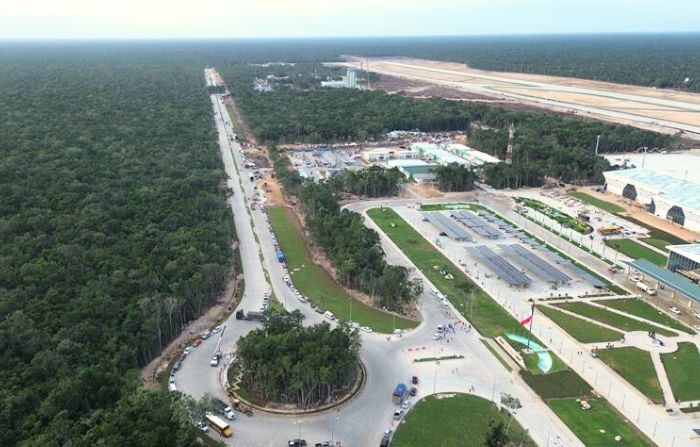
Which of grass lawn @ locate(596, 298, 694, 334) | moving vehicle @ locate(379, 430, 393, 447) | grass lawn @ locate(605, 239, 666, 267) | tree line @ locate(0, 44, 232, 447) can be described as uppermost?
tree line @ locate(0, 44, 232, 447)

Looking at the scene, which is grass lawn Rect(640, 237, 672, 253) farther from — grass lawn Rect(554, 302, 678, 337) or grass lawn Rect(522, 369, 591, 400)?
grass lawn Rect(522, 369, 591, 400)

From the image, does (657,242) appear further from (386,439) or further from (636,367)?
(386,439)

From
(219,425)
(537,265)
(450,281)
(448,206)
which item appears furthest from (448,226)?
(219,425)

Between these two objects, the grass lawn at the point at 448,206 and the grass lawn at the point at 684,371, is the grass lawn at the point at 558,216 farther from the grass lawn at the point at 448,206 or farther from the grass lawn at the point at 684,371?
the grass lawn at the point at 684,371

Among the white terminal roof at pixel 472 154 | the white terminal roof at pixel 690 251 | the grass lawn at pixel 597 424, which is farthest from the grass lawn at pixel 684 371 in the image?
the white terminal roof at pixel 472 154

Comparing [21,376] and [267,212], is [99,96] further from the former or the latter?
[21,376]

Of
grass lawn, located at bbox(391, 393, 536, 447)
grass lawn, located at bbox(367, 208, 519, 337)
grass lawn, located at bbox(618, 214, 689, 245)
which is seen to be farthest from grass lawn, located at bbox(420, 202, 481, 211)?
grass lawn, located at bbox(391, 393, 536, 447)
